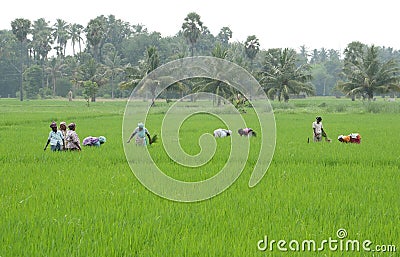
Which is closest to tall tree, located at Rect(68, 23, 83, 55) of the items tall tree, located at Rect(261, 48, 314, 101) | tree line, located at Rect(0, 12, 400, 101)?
tree line, located at Rect(0, 12, 400, 101)

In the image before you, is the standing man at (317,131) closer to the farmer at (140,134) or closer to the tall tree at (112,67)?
the farmer at (140,134)

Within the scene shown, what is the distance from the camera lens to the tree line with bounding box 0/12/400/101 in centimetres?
2794

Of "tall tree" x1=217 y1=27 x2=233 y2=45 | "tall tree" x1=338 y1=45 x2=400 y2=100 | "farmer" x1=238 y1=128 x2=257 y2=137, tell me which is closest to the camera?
"farmer" x1=238 y1=128 x2=257 y2=137

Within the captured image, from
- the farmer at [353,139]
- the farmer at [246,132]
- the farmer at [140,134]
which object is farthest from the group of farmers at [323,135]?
the farmer at [140,134]

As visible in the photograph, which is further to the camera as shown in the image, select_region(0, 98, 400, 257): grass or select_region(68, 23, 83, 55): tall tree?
select_region(68, 23, 83, 55): tall tree

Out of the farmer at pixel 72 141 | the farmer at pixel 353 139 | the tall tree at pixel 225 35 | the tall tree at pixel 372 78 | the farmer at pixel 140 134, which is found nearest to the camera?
the farmer at pixel 72 141

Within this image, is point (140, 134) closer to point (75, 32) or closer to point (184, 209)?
point (184, 209)

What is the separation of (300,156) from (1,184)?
169 inches

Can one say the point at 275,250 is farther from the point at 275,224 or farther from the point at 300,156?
the point at 300,156

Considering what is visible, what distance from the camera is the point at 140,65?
34.0 metres

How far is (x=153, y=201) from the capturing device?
13.2ft

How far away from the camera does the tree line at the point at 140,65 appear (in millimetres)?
27938

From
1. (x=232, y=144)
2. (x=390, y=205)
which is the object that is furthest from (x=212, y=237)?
(x=232, y=144)

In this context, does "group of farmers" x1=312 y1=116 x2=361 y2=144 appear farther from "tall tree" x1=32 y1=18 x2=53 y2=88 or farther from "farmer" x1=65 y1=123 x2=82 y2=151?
"tall tree" x1=32 y1=18 x2=53 y2=88
